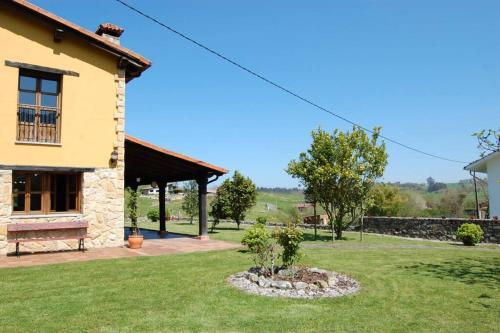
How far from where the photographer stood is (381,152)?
65.4ft

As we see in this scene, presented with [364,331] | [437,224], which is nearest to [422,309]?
[364,331]

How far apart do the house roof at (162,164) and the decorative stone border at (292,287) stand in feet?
23.7

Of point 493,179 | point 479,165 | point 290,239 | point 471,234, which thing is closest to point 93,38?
point 290,239

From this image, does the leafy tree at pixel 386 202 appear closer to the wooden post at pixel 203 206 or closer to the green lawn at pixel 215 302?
the wooden post at pixel 203 206

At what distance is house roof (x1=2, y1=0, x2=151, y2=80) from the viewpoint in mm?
11945

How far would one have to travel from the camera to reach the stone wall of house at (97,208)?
11.6 meters

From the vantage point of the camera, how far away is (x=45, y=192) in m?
12.4

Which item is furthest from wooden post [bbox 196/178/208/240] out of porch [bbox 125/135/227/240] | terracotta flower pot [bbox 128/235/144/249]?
terracotta flower pot [bbox 128/235/144/249]

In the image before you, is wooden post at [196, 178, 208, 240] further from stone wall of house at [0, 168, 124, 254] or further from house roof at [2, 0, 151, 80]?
house roof at [2, 0, 151, 80]

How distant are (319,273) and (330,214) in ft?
38.9

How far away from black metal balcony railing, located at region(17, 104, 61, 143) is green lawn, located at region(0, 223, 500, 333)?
178 inches

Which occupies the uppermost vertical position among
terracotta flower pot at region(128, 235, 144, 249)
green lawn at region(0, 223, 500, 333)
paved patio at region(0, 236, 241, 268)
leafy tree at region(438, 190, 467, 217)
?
leafy tree at region(438, 190, 467, 217)

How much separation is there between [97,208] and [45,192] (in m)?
1.68

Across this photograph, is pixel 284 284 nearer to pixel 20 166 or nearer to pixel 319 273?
pixel 319 273
